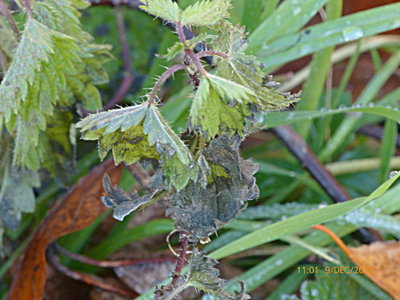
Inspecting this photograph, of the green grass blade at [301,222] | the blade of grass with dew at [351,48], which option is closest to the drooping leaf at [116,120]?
the green grass blade at [301,222]

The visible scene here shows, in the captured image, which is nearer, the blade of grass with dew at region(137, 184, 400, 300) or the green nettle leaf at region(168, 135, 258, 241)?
the green nettle leaf at region(168, 135, 258, 241)

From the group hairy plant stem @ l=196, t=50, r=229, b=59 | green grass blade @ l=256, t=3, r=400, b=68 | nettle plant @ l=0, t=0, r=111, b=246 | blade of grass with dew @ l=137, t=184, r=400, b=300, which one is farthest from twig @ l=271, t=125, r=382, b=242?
hairy plant stem @ l=196, t=50, r=229, b=59

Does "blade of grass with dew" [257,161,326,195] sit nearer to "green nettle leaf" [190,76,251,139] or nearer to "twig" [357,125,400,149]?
"twig" [357,125,400,149]

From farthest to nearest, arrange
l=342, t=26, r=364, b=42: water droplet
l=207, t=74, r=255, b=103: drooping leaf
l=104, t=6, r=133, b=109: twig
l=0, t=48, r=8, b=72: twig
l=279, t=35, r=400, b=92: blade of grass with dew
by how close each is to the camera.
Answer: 1. l=279, t=35, r=400, b=92: blade of grass with dew
2. l=104, t=6, r=133, b=109: twig
3. l=342, t=26, r=364, b=42: water droplet
4. l=0, t=48, r=8, b=72: twig
5. l=207, t=74, r=255, b=103: drooping leaf

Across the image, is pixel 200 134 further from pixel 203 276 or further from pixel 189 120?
pixel 203 276

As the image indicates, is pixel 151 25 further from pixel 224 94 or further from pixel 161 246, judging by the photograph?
pixel 224 94

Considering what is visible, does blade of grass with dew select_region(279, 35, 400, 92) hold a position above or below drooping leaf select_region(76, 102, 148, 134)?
below

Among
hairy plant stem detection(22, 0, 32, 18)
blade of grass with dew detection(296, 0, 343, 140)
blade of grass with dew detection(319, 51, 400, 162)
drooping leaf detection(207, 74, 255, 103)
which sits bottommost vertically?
blade of grass with dew detection(319, 51, 400, 162)

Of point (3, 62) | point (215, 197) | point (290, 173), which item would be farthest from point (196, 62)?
point (290, 173)
